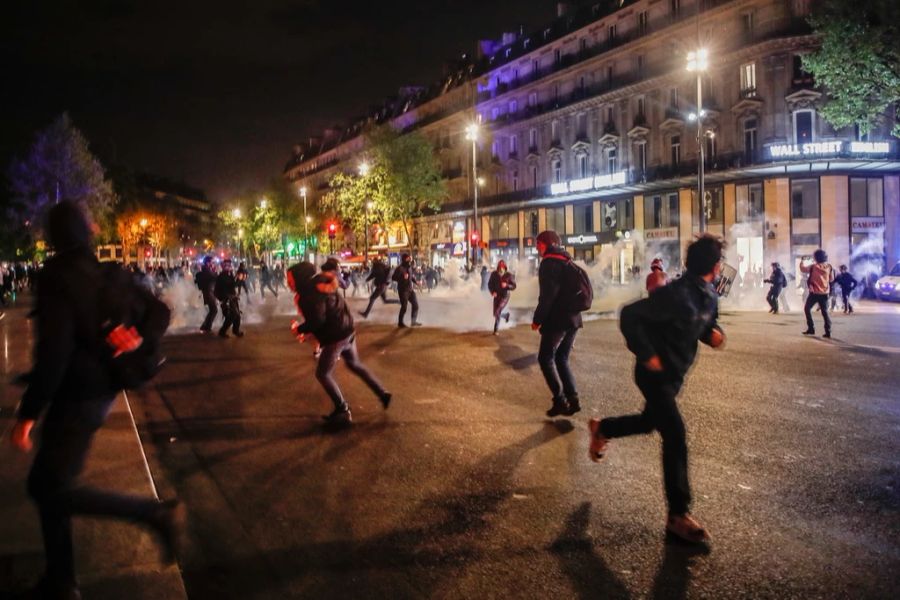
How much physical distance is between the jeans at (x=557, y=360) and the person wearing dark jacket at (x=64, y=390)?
15.7 feet

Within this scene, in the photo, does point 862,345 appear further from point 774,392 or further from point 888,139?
point 888,139

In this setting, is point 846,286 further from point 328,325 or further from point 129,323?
point 129,323

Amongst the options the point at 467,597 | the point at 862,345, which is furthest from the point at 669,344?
the point at 862,345

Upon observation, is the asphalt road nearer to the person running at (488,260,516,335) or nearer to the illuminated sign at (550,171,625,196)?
the person running at (488,260,516,335)

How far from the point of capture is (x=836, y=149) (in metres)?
37.7

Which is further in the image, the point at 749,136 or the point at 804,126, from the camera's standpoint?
the point at 749,136

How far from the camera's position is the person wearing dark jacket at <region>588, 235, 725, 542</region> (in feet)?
14.8

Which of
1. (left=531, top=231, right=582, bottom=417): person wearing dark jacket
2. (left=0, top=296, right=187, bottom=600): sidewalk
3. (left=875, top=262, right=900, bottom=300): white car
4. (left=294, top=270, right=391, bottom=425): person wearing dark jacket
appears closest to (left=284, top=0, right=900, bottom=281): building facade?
(left=875, top=262, right=900, bottom=300): white car

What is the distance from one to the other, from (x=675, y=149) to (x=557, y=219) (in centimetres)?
1160

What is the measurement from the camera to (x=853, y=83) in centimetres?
2688

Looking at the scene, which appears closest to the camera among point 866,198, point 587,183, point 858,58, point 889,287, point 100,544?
point 100,544

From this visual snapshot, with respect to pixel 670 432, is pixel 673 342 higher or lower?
higher

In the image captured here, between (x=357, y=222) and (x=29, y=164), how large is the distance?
25.1 metres

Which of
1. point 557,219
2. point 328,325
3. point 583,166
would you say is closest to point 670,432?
point 328,325
